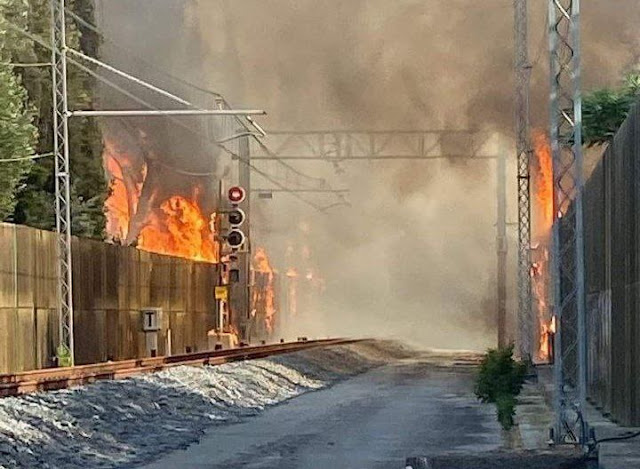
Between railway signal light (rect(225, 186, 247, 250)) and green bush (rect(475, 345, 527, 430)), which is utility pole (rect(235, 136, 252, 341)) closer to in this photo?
railway signal light (rect(225, 186, 247, 250))

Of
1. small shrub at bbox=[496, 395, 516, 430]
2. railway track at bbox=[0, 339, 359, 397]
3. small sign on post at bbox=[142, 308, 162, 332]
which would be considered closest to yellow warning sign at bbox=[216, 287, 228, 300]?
small sign on post at bbox=[142, 308, 162, 332]

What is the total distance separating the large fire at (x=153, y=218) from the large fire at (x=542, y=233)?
16.9m

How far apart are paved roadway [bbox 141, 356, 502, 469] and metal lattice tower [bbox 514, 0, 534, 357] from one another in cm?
509

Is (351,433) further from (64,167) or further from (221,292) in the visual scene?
(221,292)

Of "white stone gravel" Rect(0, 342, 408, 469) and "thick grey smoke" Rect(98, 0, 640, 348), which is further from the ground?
"thick grey smoke" Rect(98, 0, 640, 348)

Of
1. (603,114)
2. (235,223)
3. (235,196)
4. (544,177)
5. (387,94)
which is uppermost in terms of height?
(387,94)

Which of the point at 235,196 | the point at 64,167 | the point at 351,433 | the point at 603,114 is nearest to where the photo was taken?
the point at 351,433

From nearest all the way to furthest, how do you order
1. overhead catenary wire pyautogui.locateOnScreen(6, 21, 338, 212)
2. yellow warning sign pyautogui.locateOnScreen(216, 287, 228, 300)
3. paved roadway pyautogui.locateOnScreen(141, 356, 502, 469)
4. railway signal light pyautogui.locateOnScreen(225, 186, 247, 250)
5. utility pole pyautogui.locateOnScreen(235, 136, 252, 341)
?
paved roadway pyautogui.locateOnScreen(141, 356, 502, 469) → railway signal light pyautogui.locateOnScreen(225, 186, 247, 250) → overhead catenary wire pyautogui.locateOnScreen(6, 21, 338, 212) → yellow warning sign pyautogui.locateOnScreen(216, 287, 228, 300) → utility pole pyautogui.locateOnScreen(235, 136, 252, 341)

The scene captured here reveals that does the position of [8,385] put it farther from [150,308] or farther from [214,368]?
[150,308]

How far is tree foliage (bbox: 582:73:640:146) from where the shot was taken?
38781mm

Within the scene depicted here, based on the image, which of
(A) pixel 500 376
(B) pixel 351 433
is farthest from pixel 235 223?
(B) pixel 351 433

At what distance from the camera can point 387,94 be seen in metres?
64.6

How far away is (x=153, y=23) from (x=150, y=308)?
23322 mm

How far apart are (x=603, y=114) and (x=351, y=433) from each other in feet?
55.0
